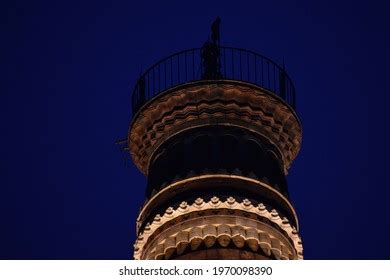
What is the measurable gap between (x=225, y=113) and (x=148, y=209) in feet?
9.24

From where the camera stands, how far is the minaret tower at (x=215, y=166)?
30.8 m

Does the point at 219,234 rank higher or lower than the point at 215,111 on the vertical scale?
lower

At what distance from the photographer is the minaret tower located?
30.8m

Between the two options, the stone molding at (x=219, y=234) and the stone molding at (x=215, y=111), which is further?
the stone molding at (x=215, y=111)

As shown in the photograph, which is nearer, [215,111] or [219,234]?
[219,234]

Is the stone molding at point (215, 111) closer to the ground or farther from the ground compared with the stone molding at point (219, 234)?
farther from the ground

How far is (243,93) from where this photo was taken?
109ft

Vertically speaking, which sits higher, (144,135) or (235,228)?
(144,135)

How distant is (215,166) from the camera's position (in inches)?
1261

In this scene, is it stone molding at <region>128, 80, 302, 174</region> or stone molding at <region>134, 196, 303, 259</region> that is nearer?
stone molding at <region>134, 196, 303, 259</region>
